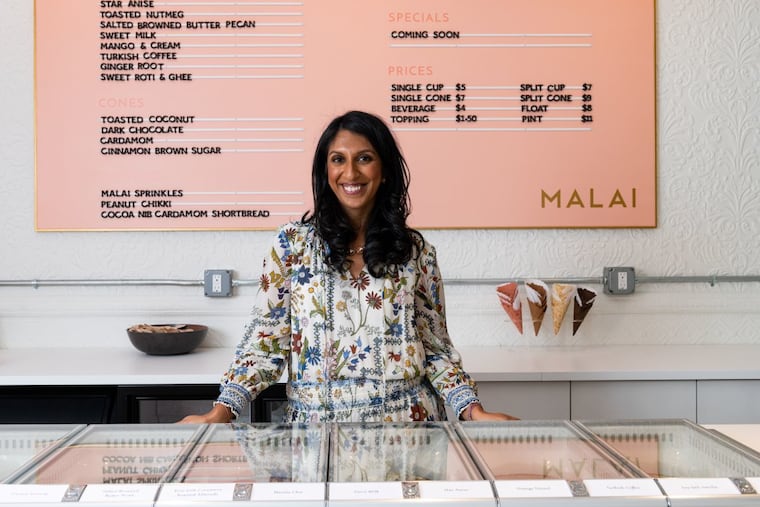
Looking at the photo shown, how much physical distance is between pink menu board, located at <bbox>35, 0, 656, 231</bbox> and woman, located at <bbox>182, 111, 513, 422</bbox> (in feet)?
3.47

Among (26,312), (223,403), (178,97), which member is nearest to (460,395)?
(223,403)

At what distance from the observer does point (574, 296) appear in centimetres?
269

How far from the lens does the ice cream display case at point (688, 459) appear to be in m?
0.91

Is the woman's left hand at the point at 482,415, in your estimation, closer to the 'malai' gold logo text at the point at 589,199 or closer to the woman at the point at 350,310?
the woman at the point at 350,310

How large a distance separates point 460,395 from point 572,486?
0.73 m

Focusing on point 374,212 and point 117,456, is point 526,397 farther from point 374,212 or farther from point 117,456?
point 117,456

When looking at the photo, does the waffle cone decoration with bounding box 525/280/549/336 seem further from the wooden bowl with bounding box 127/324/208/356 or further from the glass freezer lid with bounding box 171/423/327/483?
the glass freezer lid with bounding box 171/423/327/483

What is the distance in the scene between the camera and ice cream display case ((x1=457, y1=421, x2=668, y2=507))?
0.90 meters

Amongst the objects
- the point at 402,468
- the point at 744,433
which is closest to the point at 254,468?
the point at 402,468

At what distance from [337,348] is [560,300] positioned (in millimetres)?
1262

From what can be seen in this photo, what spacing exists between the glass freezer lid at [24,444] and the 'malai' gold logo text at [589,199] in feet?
→ 6.59

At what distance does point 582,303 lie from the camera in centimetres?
267

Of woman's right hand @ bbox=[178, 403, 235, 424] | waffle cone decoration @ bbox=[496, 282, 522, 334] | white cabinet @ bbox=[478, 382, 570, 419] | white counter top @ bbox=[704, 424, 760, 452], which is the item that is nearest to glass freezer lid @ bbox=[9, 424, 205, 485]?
woman's right hand @ bbox=[178, 403, 235, 424]

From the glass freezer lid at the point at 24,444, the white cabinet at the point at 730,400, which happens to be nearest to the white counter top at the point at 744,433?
the white cabinet at the point at 730,400
